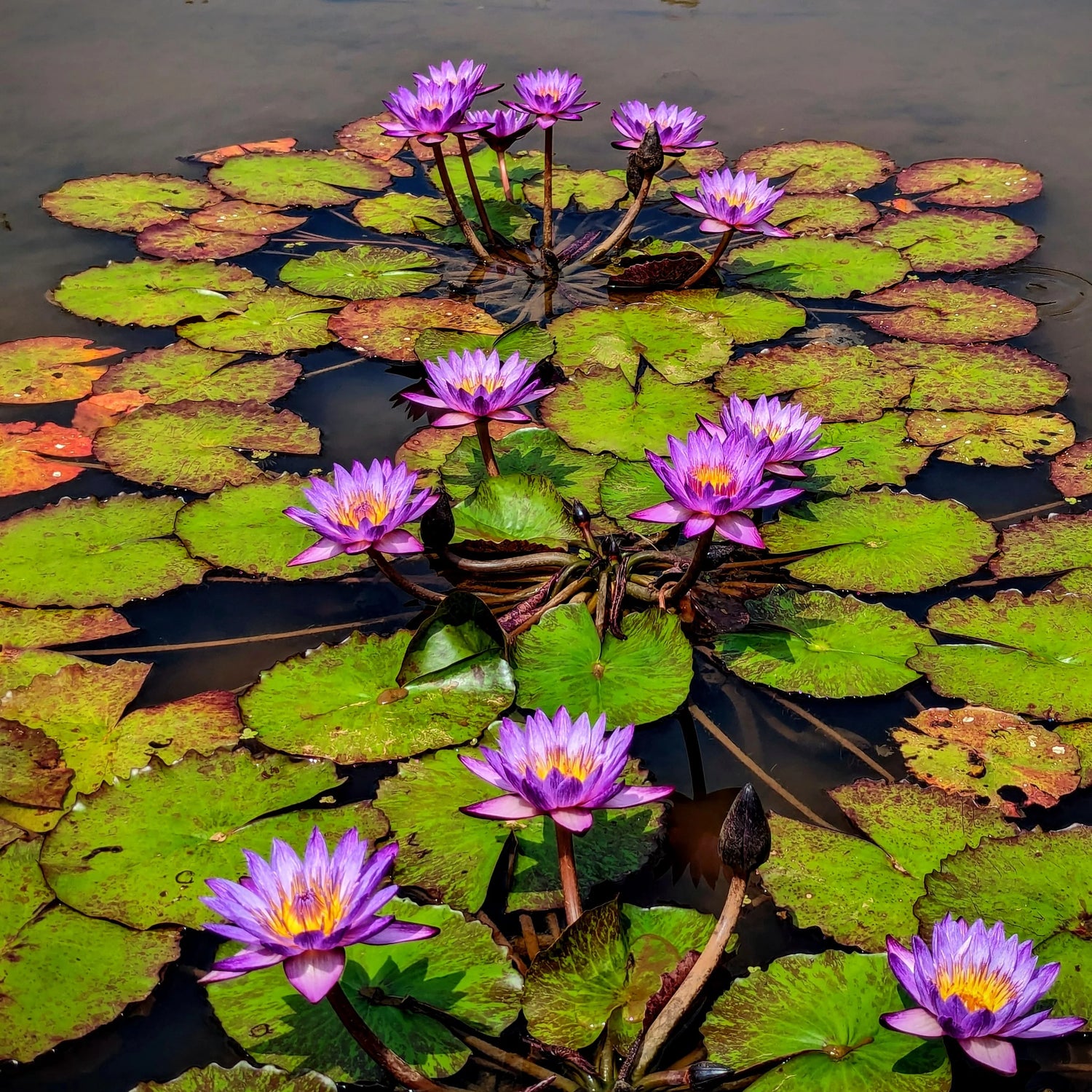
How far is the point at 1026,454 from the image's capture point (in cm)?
356

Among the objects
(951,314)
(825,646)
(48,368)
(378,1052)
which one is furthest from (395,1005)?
(951,314)

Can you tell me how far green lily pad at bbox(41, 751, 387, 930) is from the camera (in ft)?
7.07

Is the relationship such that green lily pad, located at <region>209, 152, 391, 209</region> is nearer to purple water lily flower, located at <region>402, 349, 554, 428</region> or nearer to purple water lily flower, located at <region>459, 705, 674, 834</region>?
purple water lily flower, located at <region>402, 349, 554, 428</region>

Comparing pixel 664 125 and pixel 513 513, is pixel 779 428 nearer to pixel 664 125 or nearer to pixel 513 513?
pixel 513 513

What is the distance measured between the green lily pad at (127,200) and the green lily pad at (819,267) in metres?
2.67

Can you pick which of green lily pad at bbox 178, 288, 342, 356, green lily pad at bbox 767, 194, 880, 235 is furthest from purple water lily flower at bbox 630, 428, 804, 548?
green lily pad at bbox 767, 194, 880, 235

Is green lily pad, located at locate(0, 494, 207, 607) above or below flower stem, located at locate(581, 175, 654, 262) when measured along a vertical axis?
below

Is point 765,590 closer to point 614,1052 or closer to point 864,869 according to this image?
point 864,869

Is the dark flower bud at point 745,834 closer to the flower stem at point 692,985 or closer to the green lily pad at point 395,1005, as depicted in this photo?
the flower stem at point 692,985

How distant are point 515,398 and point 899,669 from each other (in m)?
1.27

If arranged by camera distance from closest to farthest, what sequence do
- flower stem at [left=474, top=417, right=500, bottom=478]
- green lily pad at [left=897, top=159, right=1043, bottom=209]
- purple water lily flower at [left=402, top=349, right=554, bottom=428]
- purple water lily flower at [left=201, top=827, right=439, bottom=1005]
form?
purple water lily flower at [left=201, top=827, right=439, bottom=1005] < purple water lily flower at [left=402, top=349, right=554, bottom=428] < flower stem at [left=474, top=417, right=500, bottom=478] < green lily pad at [left=897, top=159, right=1043, bottom=209]

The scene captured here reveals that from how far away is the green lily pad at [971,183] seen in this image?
5.05 meters

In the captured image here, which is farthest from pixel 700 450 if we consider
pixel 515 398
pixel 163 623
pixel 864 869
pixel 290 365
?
pixel 290 365

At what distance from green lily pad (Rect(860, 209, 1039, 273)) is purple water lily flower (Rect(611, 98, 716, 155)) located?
3.21 ft
